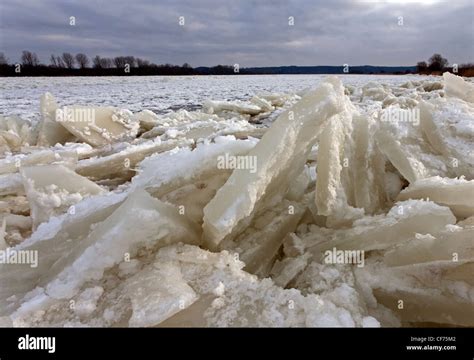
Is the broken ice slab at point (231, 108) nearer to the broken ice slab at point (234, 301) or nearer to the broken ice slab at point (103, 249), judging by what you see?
the broken ice slab at point (103, 249)

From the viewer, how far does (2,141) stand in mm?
4762

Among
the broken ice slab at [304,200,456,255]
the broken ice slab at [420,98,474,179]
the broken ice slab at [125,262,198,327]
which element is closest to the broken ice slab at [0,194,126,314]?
the broken ice slab at [125,262,198,327]

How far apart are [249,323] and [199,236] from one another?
602 mm

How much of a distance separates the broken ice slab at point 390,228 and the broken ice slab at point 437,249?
0.06 meters

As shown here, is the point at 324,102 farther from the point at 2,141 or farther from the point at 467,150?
the point at 2,141

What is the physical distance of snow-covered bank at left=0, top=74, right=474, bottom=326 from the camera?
63.6 inches

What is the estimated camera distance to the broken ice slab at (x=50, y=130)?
194 inches

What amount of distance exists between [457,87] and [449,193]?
2.81 meters

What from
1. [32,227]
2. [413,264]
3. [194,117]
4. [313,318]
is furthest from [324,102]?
[194,117]

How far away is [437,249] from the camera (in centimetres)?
175

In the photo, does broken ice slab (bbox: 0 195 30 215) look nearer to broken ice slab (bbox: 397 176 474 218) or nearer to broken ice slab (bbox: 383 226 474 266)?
broken ice slab (bbox: 383 226 474 266)

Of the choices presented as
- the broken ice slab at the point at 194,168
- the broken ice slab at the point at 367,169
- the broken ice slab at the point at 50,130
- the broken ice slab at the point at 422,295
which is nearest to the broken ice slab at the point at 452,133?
the broken ice slab at the point at 367,169

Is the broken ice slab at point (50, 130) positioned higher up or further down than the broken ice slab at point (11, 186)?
higher up

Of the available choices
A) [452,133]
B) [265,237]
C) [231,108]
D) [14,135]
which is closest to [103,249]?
[265,237]
